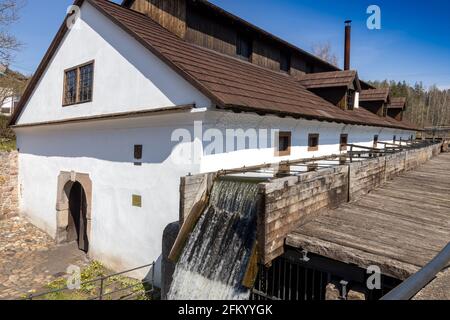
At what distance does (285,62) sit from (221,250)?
14062 millimetres

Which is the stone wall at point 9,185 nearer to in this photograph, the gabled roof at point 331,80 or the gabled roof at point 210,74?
the gabled roof at point 210,74

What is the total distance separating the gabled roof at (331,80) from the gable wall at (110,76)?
32.5ft

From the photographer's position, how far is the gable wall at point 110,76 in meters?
8.17

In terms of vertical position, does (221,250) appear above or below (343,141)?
below

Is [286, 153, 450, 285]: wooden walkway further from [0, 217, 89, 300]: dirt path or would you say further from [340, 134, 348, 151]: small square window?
[0, 217, 89, 300]: dirt path

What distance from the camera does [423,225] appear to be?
18.4ft

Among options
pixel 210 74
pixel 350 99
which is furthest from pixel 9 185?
pixel 350 99

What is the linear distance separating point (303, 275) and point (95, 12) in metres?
10.8

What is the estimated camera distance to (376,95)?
21.7 meters

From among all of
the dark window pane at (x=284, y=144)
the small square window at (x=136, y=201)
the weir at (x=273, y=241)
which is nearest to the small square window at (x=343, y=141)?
the dark window pane at (x=284, y=144)

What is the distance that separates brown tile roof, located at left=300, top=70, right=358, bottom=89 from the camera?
14.9 m

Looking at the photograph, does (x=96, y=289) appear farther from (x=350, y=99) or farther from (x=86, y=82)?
(x=350, y=99)

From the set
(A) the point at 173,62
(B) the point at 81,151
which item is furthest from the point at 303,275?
(B) the point at 81,151
